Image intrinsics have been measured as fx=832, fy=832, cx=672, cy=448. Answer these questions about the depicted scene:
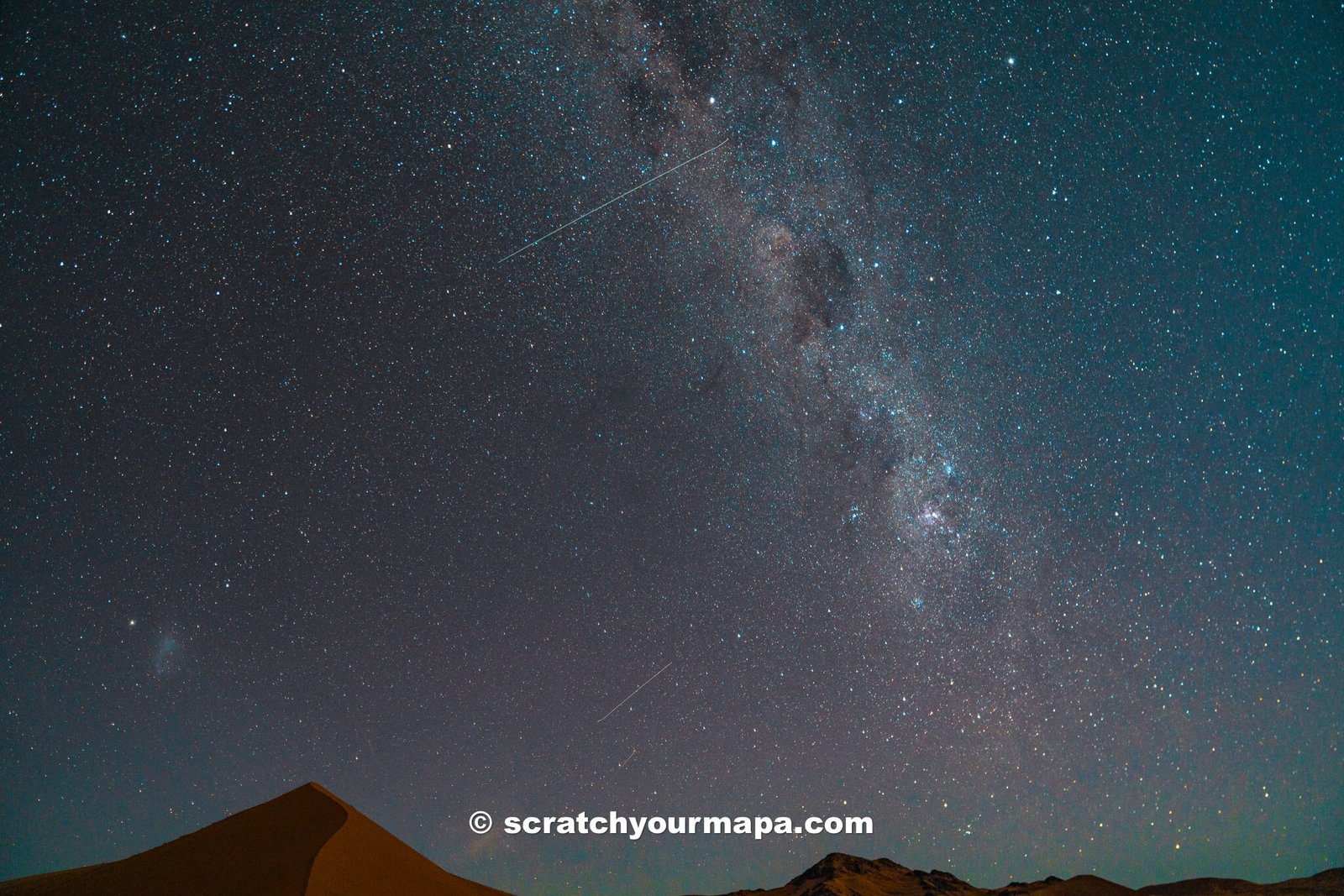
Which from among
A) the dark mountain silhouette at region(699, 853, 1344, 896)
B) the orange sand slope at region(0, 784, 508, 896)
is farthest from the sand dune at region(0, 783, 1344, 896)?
the dark mountain silhouette at region(699, 853, 1344, 896)

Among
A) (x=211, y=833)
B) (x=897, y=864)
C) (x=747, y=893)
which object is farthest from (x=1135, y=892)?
(x=211, y=833)

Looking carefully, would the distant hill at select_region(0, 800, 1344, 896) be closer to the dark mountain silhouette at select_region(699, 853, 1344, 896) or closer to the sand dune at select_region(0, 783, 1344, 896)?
the sand dune at select_region(0, 783, 1344, 896)

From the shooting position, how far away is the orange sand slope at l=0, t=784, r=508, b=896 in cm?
2042

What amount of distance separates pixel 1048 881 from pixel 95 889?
50951 millimetres

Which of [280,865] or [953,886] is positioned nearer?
[280,865]

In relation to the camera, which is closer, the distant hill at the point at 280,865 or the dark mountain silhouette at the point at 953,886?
the distant hill at the point at 280,865

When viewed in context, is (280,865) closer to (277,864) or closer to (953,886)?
(277,864)

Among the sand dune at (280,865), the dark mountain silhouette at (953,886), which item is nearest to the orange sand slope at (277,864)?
the sand dune at (280,865)

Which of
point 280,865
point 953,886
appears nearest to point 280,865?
point 280,865

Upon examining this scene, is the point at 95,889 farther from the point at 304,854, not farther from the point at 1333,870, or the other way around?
the point at 1333,870

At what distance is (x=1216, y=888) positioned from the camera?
47.7 metres

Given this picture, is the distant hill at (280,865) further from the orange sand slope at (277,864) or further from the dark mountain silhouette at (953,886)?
the dark mountain silhouette at (953,886)

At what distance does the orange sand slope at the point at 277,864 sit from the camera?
2042cm

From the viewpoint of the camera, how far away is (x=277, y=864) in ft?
70.2
